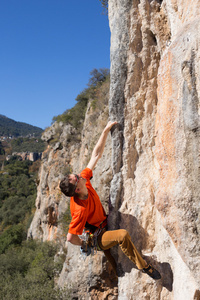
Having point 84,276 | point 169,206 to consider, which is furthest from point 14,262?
point 169,206

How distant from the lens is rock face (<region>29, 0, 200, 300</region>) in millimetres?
2785

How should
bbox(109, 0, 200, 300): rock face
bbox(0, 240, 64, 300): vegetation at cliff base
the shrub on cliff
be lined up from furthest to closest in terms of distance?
the shrub on cliff, bbox(0, 240, 64, 300): vegetation at cliff base, bbox(109, 0, 200, 300): rock face

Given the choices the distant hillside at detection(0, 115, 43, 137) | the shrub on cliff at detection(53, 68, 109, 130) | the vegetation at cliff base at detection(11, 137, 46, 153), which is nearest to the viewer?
the shrub on cliff at detection(53, 68, 109, 130)

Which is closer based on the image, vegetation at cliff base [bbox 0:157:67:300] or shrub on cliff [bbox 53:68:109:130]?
vegetation at cliff base [bbox 0:157:67:300]

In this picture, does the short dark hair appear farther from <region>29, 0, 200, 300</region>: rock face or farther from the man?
<region>29, 0, 200, 300</region>: rock face

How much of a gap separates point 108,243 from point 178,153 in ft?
5.54

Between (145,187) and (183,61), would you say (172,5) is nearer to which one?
(183,61)

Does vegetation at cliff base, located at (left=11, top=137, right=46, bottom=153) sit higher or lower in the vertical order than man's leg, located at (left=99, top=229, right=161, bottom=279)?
higher

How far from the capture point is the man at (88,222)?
137 inches

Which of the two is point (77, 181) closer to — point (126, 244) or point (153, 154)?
point (126, 244)

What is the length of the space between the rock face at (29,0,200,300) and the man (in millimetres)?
354

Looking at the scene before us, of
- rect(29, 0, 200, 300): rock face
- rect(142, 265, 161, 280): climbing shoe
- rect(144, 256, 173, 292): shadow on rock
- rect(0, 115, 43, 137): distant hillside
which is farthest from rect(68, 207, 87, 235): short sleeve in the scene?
rect(0, 115, 43, 137): distant hillside

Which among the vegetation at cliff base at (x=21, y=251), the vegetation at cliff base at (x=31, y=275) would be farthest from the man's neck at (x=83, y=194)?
the vegetation at cliff base at (x=31, y=275)

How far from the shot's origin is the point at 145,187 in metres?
4.05
